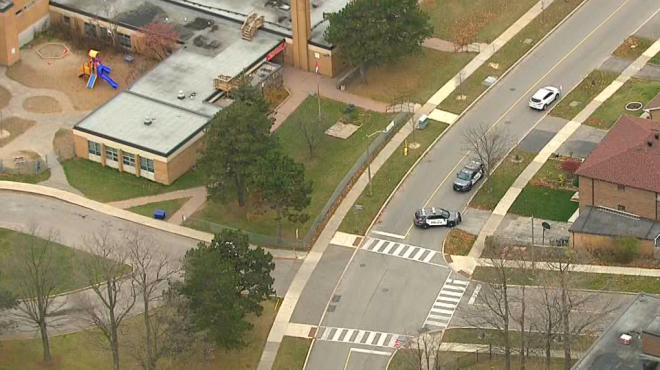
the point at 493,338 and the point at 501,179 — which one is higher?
the point at 493,338

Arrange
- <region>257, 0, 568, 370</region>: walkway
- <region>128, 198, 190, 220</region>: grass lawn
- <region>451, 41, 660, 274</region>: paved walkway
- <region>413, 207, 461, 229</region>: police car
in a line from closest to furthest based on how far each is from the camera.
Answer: <region>257, 0, 568, 370</region>: walkway
<region>451, 41, 660, 274</region>: paved walkway
<region>413, 207, 461, 229</region>: police car
<region>128, 198, 190, 220</region>: grass lawn

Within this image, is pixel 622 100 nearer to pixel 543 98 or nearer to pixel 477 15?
pixel 543 98

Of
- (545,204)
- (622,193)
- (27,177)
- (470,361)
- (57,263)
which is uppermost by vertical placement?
(622,193)

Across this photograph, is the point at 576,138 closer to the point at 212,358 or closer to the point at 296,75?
the point at 296,75

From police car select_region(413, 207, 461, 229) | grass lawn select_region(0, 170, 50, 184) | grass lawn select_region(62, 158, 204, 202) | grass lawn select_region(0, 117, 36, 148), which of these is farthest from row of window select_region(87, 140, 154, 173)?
police car select_region(413, 207, 461, 229)

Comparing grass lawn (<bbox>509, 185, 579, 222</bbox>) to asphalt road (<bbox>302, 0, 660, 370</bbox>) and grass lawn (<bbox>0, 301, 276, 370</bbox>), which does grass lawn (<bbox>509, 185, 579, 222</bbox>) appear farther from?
grass lawn (<bbox>0, 301, 276, 370</bbox>)

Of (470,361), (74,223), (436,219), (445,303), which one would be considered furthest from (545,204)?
(74,223)

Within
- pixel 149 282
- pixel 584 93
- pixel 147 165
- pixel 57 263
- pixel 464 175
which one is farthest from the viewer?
pixel 584 93
